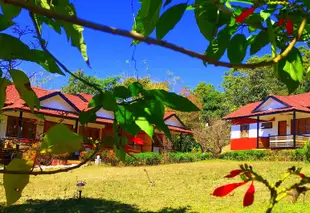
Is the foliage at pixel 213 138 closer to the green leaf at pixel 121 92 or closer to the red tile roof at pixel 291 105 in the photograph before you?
the red tile roof at pixel 291 105

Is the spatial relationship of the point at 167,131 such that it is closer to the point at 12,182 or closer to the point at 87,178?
the point at 12,182

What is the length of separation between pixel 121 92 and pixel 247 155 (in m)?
20.4

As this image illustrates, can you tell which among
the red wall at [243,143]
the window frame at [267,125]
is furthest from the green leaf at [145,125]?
the red wall at [243,143]

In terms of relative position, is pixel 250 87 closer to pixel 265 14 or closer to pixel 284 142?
pixel 284 142

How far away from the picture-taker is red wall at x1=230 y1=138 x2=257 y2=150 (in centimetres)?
2627

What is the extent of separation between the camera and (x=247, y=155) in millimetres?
20484

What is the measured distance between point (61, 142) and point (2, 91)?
0.25 metres

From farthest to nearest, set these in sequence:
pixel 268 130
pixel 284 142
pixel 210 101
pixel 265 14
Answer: pixel 210 101, pixel 268 130, pixel 284 142, pixel 265 14

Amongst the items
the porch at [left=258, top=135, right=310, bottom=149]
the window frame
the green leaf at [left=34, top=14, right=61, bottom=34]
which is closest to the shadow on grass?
the green leaf at [left=34, top=14, right=61, bottom=34]

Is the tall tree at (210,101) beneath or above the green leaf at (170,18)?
above

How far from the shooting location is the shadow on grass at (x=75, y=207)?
7.94 meters

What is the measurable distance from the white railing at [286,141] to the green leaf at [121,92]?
75.2 ft

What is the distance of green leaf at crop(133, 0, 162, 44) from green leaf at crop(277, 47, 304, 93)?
23cm

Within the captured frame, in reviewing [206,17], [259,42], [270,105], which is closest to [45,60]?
[206,17]
